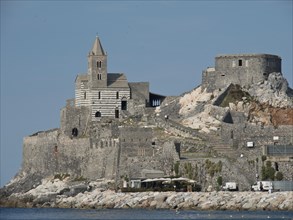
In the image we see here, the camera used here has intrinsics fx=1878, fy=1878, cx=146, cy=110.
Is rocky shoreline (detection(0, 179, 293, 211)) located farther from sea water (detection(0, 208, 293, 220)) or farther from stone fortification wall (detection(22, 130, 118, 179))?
stone fortification wall (detection(22, 130, 118, 179))

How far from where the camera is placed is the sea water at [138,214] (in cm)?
11469

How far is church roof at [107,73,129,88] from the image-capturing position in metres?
154

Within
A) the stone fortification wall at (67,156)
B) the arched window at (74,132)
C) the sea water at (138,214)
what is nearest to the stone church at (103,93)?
the arched window at (74,132)

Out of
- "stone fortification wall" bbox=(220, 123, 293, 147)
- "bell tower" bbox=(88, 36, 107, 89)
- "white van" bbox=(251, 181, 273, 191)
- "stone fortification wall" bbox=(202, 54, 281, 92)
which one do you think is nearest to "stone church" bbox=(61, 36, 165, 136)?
"bell tower" bbox=(88, 36, 107, 89)

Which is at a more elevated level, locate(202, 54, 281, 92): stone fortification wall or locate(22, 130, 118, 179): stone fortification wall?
locate(202, 54, 281, 92): stone fortification wall

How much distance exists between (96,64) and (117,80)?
290cm

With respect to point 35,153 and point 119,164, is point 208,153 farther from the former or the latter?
point 35,153

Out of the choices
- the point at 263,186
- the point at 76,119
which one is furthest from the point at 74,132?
the point at 263,186

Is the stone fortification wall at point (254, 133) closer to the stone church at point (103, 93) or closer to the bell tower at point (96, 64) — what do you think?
the stone church at point (103, 93)

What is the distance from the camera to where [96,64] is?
152500 millimetres

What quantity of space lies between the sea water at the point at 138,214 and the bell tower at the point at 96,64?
23.9m

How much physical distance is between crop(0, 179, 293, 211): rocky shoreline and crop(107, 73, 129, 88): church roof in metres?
11.4

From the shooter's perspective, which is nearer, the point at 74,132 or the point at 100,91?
the point at 74,132

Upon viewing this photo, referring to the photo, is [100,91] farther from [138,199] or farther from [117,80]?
[138,199]
